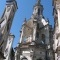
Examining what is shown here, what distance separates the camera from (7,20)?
18.1 m

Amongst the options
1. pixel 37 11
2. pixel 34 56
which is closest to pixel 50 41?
pixel 34 56

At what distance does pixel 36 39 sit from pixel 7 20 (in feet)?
65.5

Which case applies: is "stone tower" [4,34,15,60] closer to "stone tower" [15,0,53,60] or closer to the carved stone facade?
"stone tower" [15,0,53,60]

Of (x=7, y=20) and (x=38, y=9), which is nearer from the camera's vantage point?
(x=7, y=20)

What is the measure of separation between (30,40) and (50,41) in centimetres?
395

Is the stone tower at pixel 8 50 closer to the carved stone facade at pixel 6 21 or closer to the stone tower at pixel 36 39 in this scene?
the stone tower at pixel 36 39

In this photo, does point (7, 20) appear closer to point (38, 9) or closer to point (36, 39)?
point (36, 39)

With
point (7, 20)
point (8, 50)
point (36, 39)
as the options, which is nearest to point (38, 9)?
point (36, 39)

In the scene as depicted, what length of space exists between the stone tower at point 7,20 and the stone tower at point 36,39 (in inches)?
618

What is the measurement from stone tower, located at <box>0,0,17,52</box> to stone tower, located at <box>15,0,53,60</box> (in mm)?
15686

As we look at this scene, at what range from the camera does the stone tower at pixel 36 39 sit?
34281 millimetres

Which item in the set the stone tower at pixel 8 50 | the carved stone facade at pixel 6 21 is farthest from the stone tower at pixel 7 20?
the stone tower at pixel 8 50

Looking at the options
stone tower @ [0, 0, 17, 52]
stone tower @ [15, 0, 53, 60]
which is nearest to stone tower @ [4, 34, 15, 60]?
stone tower @ [15, 0, 53, 60]

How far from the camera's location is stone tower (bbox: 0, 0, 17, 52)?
17031mm
